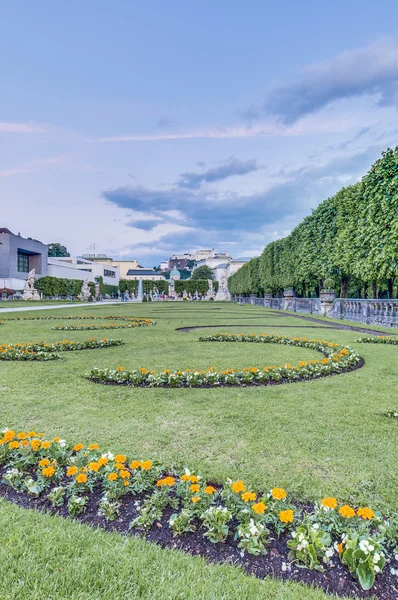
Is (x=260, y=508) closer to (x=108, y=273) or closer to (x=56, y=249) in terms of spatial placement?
(x=108, y=273)

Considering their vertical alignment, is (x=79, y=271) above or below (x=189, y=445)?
above

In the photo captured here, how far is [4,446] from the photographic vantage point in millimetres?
2705

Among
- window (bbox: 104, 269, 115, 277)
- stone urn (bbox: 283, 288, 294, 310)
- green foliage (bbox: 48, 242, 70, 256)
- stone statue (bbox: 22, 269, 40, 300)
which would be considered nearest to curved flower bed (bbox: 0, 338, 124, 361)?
stone urn (bbox: 283, 288, 294, 310)

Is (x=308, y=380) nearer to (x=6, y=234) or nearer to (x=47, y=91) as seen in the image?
(x=47, y=91)

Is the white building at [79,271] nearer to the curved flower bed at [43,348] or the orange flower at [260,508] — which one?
the curved flower bed at [43,348]

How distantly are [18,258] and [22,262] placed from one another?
164 centimetres

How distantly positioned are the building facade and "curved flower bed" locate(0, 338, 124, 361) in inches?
1866

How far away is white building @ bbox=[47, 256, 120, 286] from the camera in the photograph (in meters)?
65.5

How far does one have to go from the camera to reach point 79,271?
234 ft

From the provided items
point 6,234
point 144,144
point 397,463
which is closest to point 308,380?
point 397,463

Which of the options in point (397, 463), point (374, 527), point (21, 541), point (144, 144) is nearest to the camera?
point (21, 541)

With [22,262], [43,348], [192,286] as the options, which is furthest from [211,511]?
[192,286]

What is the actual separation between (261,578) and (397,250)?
1426 centimetres

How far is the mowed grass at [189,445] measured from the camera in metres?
1.57
